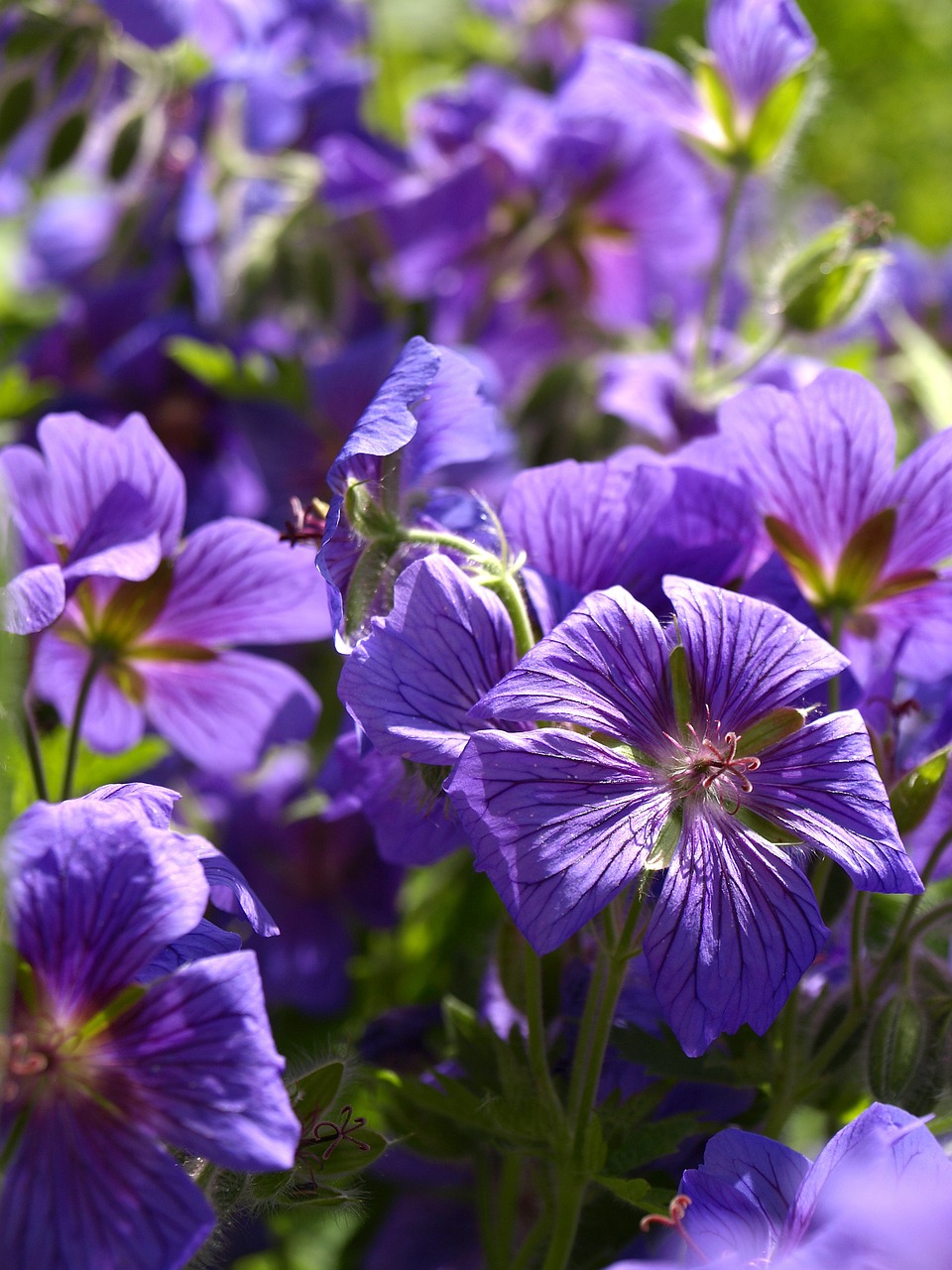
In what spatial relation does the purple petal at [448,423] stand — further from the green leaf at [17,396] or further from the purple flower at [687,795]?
the green leaf at [17,396]

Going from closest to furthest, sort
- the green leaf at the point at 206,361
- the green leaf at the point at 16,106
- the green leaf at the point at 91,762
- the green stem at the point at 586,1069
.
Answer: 1. the green stem at the point at 586,1069
2. the green leaf at the point at 91,762
3. the green leaf at the point at 206,361
4. the green leaf at the point at 16,106

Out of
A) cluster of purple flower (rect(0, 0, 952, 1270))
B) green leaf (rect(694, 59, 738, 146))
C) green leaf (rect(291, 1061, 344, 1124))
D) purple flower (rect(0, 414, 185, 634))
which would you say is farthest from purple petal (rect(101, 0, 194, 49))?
green leaf (rect(291, 1061, 344, 1124))

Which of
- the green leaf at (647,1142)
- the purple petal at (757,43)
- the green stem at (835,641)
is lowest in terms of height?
the green leaf at (647,1142)

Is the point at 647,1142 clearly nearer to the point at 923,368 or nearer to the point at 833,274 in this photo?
the point at 833,274

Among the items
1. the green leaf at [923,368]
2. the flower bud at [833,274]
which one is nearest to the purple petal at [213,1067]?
the flower bud at [833,274]

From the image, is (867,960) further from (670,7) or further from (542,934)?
(670,7)

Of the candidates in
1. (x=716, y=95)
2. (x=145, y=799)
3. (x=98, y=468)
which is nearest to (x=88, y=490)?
(x=98, y=468)
